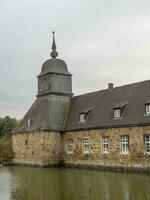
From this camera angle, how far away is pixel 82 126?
32.5 meters

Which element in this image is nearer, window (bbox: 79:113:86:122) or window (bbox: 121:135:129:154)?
window (bbox: 121:135:129:154)

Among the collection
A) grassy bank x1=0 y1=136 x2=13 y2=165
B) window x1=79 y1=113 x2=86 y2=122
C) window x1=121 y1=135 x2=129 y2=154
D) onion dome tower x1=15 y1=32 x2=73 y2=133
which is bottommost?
grassy bank x1=0 y1=136 x2=13 y2=165

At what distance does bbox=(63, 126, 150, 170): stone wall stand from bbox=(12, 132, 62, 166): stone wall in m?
0.88

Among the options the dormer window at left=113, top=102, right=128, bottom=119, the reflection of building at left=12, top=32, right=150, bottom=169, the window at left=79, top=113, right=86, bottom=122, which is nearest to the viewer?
the reflection of building at left=12, top=32, right=150, bottom=169

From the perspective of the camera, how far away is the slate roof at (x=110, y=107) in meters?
27.8

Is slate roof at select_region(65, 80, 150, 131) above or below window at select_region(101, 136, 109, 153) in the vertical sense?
above

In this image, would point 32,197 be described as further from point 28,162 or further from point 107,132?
point 28,162

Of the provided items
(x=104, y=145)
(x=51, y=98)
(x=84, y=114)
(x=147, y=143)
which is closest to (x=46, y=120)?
(x=51, y=98)

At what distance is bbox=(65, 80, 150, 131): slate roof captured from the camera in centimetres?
2781

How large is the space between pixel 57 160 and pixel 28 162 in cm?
320

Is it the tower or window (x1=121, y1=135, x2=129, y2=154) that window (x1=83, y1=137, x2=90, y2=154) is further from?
window (x1=121, y1=135, x2=129, y2=154)

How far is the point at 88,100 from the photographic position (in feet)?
118

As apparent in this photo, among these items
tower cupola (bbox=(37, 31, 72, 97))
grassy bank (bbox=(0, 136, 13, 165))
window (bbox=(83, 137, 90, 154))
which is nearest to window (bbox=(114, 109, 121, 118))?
window (bbox=(83, 137, 90, 154))

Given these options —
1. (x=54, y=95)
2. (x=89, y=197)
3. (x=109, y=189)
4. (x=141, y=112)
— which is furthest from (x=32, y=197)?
(x=54, y=95)
